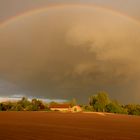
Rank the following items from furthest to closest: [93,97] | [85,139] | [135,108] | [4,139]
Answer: [93,97] → [135,108] → [85,139] → [4,139]

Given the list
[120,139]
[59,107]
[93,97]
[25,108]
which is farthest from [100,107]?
[120,139]

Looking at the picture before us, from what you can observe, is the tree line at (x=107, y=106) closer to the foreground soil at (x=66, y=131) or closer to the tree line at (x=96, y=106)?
the tree line at (x=96, y=106)

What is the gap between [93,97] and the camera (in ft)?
481

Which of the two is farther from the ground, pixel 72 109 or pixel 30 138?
pixel 72 109

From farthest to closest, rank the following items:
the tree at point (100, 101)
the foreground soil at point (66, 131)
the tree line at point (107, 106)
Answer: the tree at point (100, 101), the tree line at point (107, 106), the foreground soil at point (66, 131)

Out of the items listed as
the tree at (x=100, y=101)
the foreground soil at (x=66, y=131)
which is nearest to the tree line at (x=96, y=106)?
the tree at (x=100, y=101)

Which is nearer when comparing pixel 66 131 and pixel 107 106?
pixel 66 131

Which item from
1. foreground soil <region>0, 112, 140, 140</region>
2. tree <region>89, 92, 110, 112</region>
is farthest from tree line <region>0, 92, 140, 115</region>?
foreground soil <region>0, 112, 140, 140</region>

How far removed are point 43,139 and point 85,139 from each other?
3780 mm

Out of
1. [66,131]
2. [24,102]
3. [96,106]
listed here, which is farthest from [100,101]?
[66,131]

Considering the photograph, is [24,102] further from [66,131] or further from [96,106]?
[66,131]

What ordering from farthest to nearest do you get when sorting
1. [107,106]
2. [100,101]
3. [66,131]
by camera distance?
[100,101]
[107,106]
[66,131]

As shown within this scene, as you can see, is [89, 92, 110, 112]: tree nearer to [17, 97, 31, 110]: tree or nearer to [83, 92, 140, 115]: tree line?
[83, 92, 140, 115]: tree line

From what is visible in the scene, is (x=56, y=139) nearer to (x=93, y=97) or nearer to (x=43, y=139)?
(x=43, y=139)
